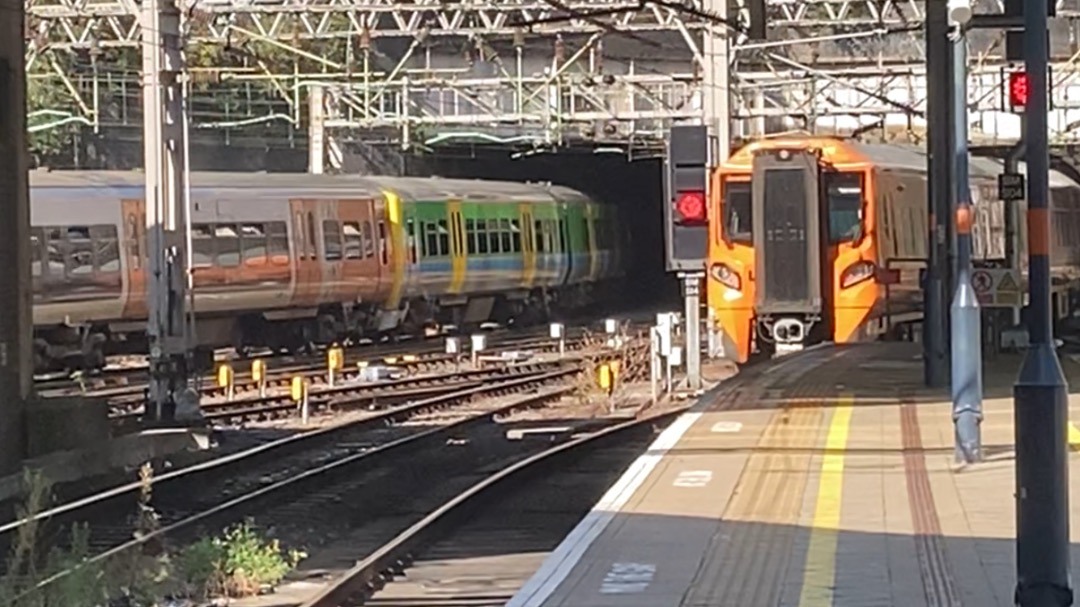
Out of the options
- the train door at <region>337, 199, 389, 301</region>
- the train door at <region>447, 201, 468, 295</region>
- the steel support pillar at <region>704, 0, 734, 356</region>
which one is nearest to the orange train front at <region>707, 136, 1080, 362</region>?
the steel support pillar at <region>704, 0, 734, 356</region>

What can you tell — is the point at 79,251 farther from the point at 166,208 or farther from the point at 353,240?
the point at 353,240

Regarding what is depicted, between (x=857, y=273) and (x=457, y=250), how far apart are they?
16337 mm

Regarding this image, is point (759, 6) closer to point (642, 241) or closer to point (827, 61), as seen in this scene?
point (827, 61)

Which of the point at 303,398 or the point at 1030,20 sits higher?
the point at 1030,20

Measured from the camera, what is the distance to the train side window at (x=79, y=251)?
99.6 ft

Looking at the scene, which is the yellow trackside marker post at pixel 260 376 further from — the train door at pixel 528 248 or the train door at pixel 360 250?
the train door at pixel 528 248

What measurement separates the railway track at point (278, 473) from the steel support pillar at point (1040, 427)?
6.28m

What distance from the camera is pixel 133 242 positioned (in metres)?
31.8

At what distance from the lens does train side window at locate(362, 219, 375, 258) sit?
39.5m

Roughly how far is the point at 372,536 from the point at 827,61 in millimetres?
38401

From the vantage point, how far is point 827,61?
52.8 meters

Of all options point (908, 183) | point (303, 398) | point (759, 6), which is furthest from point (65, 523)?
point (908, 183)

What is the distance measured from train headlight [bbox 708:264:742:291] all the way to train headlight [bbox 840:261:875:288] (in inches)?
54.8

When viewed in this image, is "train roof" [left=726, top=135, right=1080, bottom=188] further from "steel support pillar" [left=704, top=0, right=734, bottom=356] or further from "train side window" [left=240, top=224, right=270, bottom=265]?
"train side window" [left=240, top=224, right=270, bottom=265]
